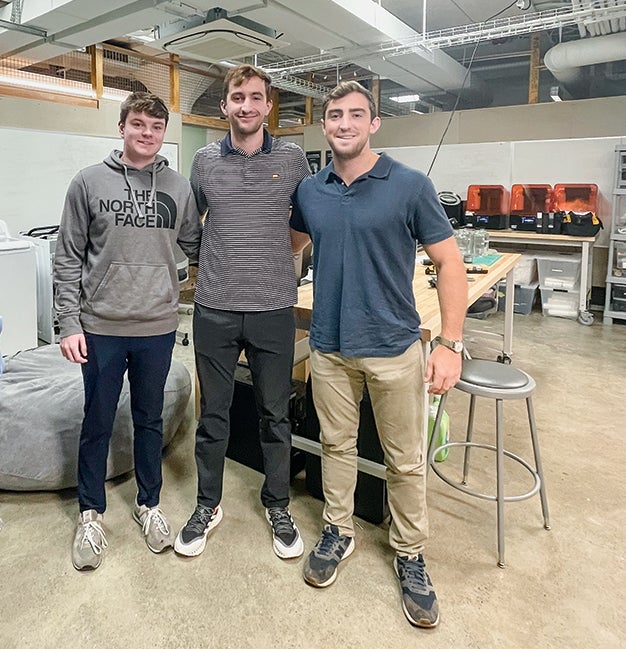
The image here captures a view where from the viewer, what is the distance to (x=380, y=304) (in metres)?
1.64

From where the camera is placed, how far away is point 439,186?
6.98m

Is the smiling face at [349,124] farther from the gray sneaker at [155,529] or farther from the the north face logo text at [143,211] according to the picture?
the gray sneaker at [155,529]

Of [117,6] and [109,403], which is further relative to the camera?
[117,6]

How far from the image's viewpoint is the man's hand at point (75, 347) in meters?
1.74

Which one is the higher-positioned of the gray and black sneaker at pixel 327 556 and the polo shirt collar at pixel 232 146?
the polo shirt collar at pixel 232 146

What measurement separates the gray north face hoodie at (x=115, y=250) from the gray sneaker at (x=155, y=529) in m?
0.71

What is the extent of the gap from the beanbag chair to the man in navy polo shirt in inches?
42.2

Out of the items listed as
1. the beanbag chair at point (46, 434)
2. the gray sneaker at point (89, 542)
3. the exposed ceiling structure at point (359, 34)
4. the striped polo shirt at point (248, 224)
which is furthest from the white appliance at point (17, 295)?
the striped polo shirt at point (248, 224)

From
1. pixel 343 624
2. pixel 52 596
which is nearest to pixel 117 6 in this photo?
pixel 52 596

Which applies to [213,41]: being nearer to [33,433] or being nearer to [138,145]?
[138,145]

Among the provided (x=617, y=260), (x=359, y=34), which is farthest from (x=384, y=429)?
(x=617, y=260)

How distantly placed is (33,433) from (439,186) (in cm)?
592

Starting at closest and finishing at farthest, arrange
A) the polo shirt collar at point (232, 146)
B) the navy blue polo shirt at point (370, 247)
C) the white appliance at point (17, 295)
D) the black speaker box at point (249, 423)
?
1. the navy blue polo shirt at point (370, 247)
2. the polo shirt collar at point (232, 146)
3. the black speaker box at point (249, 423)
4. the white appliance at point (17, 295)

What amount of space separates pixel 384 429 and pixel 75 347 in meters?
1.02
